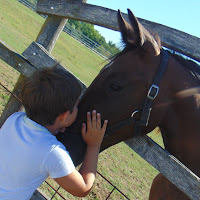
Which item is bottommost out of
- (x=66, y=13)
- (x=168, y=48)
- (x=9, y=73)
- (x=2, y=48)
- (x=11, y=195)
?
(x=9, y=73)

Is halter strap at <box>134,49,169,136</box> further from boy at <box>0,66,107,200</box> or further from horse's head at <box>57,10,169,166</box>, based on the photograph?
boy at <box>0,66,107,200</box>

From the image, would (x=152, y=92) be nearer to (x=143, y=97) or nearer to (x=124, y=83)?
(x=143, y=97)

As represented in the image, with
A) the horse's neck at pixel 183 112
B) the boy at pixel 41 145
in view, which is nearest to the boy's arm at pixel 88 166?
the boy at pixel 41 145

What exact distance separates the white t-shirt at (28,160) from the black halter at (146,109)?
0.64 metres

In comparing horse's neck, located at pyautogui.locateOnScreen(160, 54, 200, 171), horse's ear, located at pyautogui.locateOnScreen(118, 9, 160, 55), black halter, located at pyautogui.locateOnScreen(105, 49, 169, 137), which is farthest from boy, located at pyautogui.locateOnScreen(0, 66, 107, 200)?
horse's neck, located at pyautogui.locateOnScreen(160, 54, 200, 171)

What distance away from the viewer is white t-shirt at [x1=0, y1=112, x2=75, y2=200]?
1814 mm

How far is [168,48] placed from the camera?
2.60m

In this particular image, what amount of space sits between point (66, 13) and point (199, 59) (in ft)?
4.45

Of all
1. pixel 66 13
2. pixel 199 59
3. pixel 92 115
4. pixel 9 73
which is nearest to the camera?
pixel 92 115

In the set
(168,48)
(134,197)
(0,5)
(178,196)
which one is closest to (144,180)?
(134,197)

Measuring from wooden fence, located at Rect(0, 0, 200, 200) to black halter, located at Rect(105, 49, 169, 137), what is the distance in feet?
0.65

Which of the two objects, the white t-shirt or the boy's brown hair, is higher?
the boy's brown hair

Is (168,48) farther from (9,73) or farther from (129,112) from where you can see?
(9,73)

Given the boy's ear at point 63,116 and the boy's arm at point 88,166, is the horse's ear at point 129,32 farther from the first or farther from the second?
the boy's ear at point 63,116
